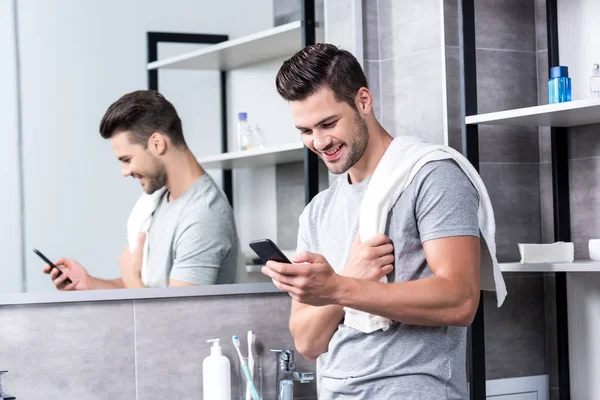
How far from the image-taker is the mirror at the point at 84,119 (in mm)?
2234

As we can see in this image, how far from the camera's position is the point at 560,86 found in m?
2.32

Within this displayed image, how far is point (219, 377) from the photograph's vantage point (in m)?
2.37

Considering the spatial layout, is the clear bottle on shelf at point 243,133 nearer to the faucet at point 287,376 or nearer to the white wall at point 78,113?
the white wall at point 78,113

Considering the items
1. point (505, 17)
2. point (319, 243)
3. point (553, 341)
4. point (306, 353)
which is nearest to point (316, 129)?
point (319, 243)

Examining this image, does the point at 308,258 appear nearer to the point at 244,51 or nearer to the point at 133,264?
the point at 133,264

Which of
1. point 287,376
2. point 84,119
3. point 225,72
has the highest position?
point 225,72

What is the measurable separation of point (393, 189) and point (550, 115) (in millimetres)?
716

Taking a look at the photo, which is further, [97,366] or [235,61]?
[235,61]

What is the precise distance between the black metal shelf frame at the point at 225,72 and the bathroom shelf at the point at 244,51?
0.06 feet

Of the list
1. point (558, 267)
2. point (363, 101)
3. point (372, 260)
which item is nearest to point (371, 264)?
point (372, 260)

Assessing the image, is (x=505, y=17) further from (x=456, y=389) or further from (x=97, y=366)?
(x=97, y=366)

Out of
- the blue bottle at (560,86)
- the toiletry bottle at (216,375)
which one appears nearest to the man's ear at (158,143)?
the toiletry bottle at (216,375)

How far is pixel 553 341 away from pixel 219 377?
3.38 feet

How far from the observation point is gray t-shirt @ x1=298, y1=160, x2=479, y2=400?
1713mm
